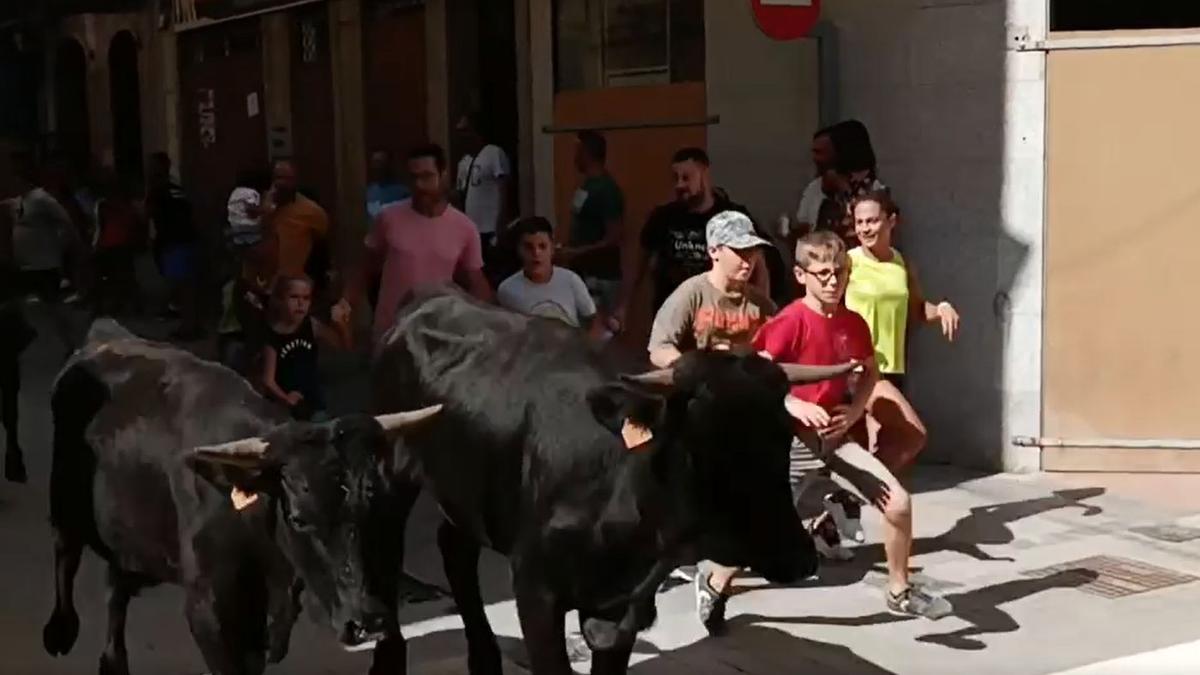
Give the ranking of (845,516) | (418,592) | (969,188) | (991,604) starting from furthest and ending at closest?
1. (969,188)
2. (845,516)
3. (418,592)
4. (991,604)

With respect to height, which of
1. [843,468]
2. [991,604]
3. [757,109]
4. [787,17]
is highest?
[787,17]

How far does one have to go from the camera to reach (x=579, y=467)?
4957mm

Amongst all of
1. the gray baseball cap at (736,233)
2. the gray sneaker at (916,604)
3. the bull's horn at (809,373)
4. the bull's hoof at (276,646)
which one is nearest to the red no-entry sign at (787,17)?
the gray baseball cap at (736,233)

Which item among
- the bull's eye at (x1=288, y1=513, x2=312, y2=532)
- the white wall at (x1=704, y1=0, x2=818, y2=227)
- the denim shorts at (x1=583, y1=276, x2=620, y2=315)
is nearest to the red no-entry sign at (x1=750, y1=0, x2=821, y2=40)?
the white wall at (x1=704, y1=0, x2=818, y2=227)

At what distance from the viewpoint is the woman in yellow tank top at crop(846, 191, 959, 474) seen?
7.05 metres

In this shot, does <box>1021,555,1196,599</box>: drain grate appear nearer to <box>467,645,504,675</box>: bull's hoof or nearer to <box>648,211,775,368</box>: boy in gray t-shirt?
<box>648,211,775,368</box>: boy in gray t-shirt

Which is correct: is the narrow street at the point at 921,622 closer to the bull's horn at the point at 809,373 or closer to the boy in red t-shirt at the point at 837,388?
the boy in red t-shirt at the point at 837,388

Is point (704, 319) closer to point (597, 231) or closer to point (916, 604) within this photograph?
point (916, 604)

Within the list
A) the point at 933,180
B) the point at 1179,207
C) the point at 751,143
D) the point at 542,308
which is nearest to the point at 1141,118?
the point at 1179,207

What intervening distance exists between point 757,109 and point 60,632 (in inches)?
233

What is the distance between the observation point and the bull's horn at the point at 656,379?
4.64m

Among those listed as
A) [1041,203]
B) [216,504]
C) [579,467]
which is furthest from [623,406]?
[1041,203]

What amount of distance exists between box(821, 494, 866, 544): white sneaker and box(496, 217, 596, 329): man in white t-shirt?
58.7 inches

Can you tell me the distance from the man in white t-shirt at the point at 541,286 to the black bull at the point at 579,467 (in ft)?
3.68
